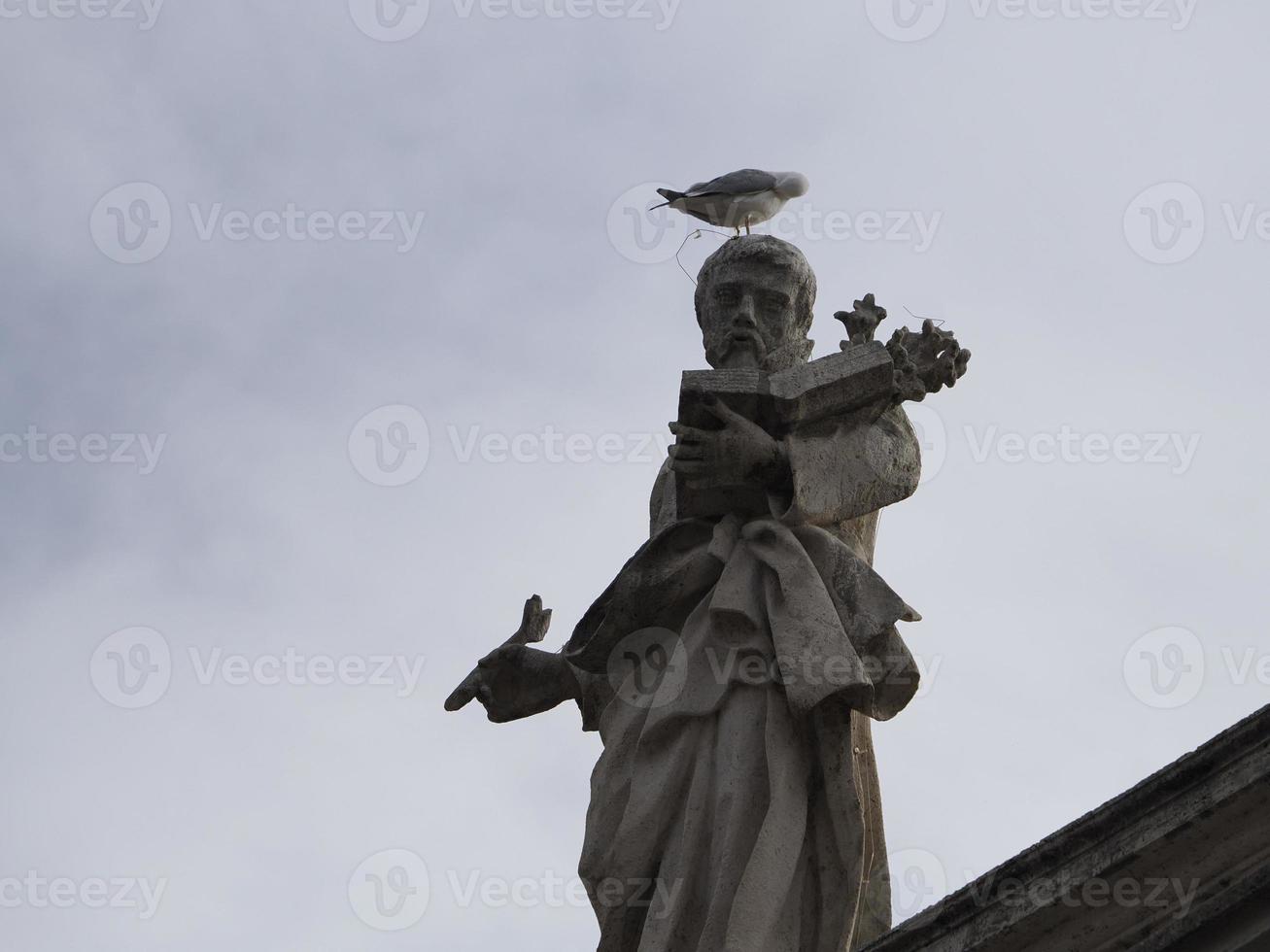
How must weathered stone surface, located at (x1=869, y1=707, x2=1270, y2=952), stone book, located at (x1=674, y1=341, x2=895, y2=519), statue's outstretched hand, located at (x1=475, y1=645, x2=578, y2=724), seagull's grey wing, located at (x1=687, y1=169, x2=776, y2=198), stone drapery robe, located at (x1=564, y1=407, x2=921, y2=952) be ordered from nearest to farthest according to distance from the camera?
weathered stone surface, located at (x1=869, y1=707, x2=1270, y2=952)
stone drapery robe, located at (x1=564, y1=407, x2=921, y2=952)
stone book, located at (x1=674, y1=341, x2=895, y2=519)
statue's outstretched hand, located at (x1=475, y1=645, x2=578, y2=724)
seagull's grey wing, located at (x1=687, y1=169, x2=776, y2=198)

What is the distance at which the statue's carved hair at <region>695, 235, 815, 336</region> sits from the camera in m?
10.7

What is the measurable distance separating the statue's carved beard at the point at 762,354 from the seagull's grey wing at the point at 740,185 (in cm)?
98

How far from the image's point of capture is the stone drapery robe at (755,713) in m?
8.97

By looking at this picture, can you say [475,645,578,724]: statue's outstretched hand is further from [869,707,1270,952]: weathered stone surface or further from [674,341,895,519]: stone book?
[869,707,1270,952]: weathered stone surface

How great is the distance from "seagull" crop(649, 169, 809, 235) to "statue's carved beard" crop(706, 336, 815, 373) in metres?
0.91

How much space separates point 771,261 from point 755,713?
2154 mm

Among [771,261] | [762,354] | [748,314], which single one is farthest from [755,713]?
[771,261]

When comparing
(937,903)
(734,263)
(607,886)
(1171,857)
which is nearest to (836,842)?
(607,886)

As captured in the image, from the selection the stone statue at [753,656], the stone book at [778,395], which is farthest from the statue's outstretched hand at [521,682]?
the stone book at [778,395]

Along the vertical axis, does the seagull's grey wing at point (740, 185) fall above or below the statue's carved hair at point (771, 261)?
above

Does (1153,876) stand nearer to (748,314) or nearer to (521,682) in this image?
(521,682)

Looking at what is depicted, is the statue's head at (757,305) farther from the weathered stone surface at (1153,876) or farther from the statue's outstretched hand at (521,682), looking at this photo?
the weathered stone surface at (1153,876)

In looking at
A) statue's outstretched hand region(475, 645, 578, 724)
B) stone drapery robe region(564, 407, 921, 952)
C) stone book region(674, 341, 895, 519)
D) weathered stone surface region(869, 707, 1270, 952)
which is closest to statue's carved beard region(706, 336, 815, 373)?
stone book region(674, 341, 895, 519)

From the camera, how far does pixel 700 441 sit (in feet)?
32.1
